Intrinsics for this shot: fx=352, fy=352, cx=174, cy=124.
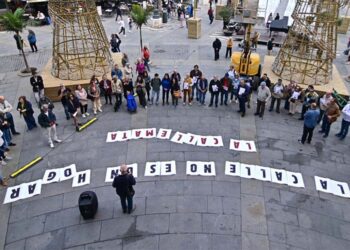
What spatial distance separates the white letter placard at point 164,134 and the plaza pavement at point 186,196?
0.28 meters

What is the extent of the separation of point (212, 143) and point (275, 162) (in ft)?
7.39

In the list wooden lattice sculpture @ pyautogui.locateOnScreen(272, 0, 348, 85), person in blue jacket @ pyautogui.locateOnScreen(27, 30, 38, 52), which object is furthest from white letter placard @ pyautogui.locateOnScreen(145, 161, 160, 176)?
person in blue jacket @ pyautogui.locateOnScreen(27, 30, 38, 52)

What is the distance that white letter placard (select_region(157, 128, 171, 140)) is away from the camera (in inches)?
508

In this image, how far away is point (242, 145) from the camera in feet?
41.0

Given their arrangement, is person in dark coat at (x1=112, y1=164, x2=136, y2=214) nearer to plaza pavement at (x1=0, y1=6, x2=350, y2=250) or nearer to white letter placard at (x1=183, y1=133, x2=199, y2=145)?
plaza pavement at (x1=0, y1=6, x2=350, y2=250)

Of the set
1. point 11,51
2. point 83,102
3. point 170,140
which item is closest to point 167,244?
point 170,140

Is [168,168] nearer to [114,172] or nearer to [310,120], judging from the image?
[114,172]

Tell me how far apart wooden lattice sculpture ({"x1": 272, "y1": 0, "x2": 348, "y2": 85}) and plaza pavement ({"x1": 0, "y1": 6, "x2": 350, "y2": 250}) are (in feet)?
8.99

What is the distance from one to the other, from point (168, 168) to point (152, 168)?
52 centimetres

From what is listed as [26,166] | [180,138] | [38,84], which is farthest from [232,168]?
[38,84]

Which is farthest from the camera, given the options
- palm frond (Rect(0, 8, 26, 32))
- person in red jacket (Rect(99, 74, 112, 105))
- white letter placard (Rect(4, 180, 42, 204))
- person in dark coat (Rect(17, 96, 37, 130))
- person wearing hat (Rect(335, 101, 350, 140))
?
palm frond (Rect(0, 8, 26, 32))

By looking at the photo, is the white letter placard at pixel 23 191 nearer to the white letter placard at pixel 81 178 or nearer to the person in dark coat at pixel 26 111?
the white letter placard at pixel 81 178

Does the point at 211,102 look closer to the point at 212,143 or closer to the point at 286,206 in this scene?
the point at 212,143

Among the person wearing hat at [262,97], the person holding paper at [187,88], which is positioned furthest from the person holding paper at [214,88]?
the person wearing hat at [262,97]
